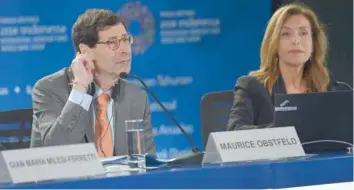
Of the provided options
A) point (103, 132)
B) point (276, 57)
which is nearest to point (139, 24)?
point (276, 57)

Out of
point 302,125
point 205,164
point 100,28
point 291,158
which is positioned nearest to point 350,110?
point 302,125

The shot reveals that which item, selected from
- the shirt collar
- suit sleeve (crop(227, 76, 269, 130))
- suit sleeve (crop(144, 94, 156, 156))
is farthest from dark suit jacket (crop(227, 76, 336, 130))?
the shirt collar

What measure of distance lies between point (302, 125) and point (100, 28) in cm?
114

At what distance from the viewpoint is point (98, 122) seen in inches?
129

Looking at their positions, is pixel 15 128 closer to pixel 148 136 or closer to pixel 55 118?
pixel 55 118

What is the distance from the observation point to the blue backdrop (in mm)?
4898

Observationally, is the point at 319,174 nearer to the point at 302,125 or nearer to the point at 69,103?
the point at 302,125

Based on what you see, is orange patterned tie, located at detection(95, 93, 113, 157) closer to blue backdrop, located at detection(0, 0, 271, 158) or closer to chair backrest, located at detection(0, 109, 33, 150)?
chair backrest, located at detection(0, 109, 33, 150)

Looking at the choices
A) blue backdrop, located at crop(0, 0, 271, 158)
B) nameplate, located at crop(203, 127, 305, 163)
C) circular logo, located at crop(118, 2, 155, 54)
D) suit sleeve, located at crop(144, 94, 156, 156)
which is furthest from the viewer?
circular logo, located at crop(118, 2, 155, 54)

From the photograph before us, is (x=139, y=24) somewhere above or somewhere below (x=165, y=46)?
above

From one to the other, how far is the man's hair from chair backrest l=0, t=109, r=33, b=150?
439 millimetres

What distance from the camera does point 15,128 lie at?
334 cm

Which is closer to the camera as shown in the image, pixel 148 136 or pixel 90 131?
pixel 90 131

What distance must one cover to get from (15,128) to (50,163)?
1228 mm
